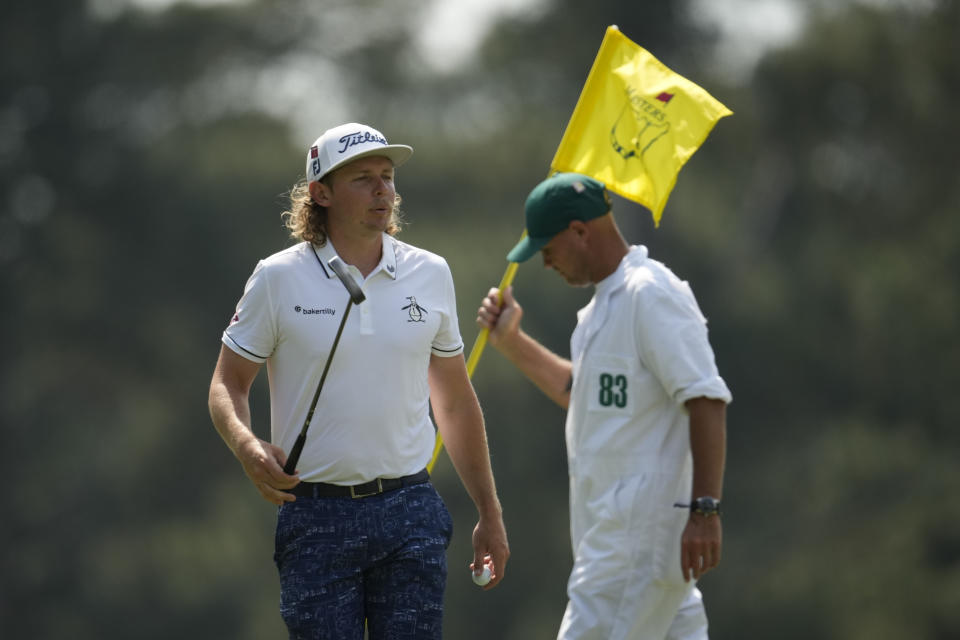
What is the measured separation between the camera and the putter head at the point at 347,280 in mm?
4523

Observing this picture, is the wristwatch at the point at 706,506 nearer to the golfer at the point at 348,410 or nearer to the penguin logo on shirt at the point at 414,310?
the golfer at the point at 348,410

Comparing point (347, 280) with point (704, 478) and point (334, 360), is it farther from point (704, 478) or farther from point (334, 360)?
point (704, 478)

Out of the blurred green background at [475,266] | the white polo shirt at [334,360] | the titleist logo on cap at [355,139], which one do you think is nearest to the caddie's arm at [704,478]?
the white polo shirt at [334,360]

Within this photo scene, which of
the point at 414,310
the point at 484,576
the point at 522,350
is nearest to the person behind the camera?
the point at 414,310

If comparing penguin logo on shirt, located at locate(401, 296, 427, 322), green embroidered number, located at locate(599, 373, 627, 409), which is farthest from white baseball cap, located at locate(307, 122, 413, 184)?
green embroidered number, located at locate(599, 373, 627, 409)

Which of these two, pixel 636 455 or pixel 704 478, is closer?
pixel 704 478

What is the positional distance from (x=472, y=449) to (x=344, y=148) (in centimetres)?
100

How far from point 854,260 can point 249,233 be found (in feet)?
28.7

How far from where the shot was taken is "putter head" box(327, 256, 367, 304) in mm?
4523

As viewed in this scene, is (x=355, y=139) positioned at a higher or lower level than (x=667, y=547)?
higher

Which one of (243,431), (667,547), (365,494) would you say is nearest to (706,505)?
(667,547)

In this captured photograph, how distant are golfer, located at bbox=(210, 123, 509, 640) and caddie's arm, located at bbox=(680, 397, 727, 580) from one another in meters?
0.75

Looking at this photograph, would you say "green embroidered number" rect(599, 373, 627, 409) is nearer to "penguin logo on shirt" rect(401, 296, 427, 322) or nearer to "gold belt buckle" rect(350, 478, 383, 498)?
"penguin logo on shirt" rect(401, 296, 427, 322)

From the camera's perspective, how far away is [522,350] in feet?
17.3
